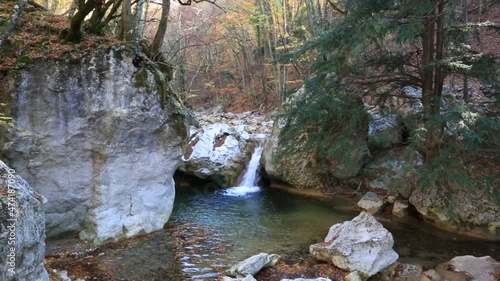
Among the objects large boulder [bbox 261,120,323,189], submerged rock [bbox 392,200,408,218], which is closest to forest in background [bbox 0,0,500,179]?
submerged rock [bbox 392,200,408,218]

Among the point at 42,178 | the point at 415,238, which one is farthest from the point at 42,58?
the point at 415,238

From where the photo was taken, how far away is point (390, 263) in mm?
7203

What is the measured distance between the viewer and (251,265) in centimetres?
688

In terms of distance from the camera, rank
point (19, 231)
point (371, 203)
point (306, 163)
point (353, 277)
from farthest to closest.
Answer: point (306, 163) < point (371, 203) < point (353, 277) < point (19, 231)

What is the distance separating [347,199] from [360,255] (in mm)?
5844

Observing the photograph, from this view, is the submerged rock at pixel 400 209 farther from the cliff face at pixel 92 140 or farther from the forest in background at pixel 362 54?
the cliff face at pixel 92 140

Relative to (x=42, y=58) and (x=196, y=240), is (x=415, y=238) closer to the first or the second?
(x=196, y=240)

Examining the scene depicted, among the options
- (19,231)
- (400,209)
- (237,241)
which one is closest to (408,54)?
(400,209)

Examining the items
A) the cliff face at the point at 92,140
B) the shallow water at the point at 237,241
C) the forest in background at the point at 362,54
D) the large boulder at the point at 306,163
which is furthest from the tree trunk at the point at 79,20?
the large boulder at the point at 306,163

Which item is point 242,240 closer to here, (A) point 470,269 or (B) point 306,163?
(A) point 470,269

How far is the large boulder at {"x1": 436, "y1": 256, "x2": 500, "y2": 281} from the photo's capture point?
21.7 ft

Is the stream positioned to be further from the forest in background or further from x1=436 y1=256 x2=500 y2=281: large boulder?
the forest in background

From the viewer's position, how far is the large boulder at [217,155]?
1507 centimetres

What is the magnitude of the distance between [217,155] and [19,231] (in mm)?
11948
